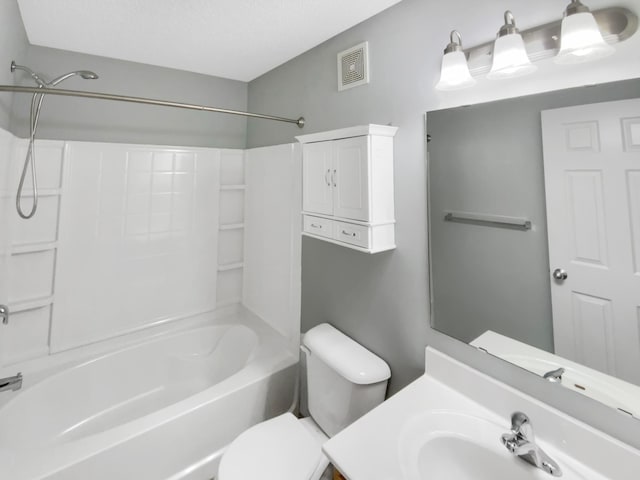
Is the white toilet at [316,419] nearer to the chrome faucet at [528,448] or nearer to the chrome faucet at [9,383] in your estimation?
the chrome faucet at [528,448]

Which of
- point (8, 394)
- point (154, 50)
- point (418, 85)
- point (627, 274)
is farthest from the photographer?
point (154, 50)

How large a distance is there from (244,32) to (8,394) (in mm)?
2308

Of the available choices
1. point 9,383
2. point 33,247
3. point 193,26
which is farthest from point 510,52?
point 33,247

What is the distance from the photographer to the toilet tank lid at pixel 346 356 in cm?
132

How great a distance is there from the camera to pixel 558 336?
94 cm

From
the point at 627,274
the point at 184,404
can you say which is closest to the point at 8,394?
the point at 184,404

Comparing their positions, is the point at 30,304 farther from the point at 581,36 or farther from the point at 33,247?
the point at 581,36

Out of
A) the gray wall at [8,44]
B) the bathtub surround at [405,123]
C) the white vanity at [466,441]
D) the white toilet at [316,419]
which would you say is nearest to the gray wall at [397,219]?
the bathtub surround at [405,123]

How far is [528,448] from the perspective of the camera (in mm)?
834

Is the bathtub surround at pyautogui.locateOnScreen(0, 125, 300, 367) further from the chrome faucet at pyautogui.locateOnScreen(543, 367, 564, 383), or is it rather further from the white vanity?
the chrome faucet at pyautogui.locateOnScreen(543, 367, 564, 383)

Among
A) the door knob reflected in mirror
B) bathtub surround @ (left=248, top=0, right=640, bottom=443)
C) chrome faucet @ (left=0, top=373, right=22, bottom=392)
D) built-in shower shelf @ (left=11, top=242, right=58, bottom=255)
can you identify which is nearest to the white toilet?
bathtub surround @ (left=248, top=0, right=640, bottom=443)

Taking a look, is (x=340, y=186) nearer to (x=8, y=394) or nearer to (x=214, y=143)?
(x=214, y=143)

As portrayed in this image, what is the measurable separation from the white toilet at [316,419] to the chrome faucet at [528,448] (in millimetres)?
539

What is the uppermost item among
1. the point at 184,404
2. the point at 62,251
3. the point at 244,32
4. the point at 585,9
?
the point at 244,32
